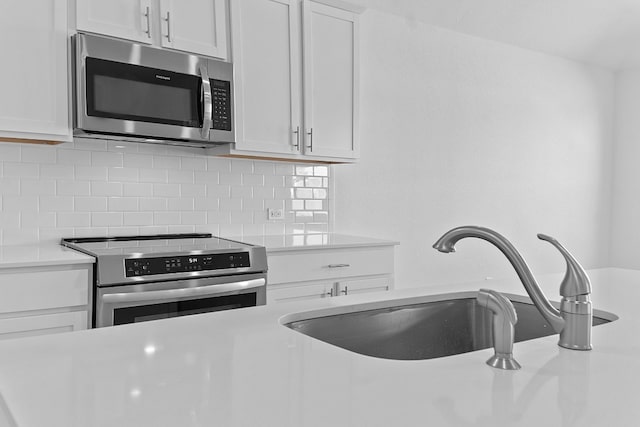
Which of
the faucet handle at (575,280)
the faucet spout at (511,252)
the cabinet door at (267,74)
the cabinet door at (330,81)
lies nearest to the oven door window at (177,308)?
the cabinet door at (267,74)

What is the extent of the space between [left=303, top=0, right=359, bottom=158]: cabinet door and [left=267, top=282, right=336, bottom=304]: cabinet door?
2.75 feet

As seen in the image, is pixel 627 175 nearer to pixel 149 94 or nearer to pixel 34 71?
pixel 149 94

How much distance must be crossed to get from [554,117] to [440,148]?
166 centimetres

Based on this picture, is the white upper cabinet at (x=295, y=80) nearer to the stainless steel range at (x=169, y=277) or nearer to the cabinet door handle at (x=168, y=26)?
the cabinet door handle at (x=168, y=26)

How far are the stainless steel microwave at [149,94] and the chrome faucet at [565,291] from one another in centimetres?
210

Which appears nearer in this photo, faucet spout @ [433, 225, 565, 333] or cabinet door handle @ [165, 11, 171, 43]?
faucet spout @ [433, 225, 565, 333]

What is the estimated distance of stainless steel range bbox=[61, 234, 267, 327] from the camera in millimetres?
2420

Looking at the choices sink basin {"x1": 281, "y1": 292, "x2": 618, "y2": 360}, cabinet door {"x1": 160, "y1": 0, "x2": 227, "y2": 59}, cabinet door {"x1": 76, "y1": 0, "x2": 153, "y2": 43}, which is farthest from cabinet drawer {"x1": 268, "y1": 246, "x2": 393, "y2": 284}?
sink basin {"x1": 281, "y1": 292, "x2": 618, "y2": 360}

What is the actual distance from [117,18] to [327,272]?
1.70 m

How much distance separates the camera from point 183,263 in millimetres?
2607

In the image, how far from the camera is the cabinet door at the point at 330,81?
11.3 feet

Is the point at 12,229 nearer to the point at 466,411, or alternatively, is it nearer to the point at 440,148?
the point at 466,411

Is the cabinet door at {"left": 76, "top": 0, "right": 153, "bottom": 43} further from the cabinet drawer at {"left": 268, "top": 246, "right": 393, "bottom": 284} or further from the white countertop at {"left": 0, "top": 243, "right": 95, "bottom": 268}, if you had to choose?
the cabinet drawer at {"left": 268, "top": 246, "right": 393, "bottom": 284}

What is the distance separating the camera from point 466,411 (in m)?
0.80
